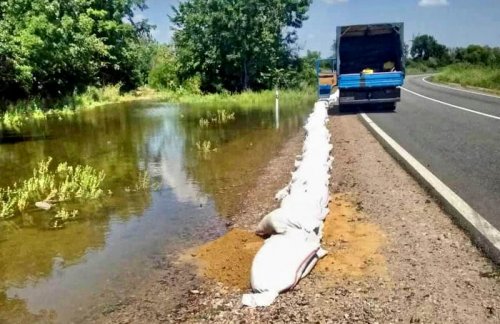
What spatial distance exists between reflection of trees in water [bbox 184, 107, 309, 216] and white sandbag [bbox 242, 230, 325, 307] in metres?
2.69

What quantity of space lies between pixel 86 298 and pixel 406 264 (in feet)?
9.73

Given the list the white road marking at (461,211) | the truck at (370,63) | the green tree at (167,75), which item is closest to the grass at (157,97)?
the green tree at (167,75)

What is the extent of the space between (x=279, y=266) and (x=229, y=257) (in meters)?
1.17

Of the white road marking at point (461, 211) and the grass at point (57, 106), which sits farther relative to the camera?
the grass at point (57, 106)

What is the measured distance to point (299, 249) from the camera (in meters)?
4.30

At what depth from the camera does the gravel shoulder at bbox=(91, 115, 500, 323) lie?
3592mm

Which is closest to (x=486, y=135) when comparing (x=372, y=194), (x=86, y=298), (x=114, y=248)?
(x=372, y=194)

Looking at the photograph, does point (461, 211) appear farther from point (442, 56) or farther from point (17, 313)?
point (442, 56)

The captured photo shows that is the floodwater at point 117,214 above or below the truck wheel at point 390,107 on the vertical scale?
below

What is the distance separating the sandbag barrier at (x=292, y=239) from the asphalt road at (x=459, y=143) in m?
1.83

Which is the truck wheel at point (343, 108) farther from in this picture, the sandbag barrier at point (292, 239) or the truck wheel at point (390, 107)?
the sandbag barrier at point (292, 239)

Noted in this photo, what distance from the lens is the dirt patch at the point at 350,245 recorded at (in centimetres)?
432

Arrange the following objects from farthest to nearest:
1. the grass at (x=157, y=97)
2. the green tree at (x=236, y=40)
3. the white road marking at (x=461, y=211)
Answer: the green tree at (x=236, y=40)
the grass at (x=157, y=97)
the white road marking at (x=461, y=211)

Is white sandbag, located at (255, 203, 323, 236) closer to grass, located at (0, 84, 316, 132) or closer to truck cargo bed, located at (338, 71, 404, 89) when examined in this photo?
truck cargo bed, located at (338, 71, 404, 89)
